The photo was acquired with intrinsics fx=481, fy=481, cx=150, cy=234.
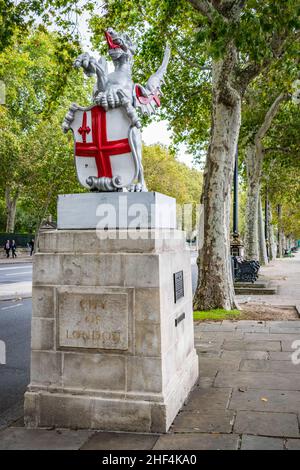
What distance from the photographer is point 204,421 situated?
4.42 m

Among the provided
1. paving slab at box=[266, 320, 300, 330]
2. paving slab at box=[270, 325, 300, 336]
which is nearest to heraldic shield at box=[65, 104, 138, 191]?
paving slab at box=[270, 325, 300, 336]

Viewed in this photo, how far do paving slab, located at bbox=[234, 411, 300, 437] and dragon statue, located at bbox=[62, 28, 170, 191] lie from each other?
7.95ft

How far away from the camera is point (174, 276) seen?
4.90 meters

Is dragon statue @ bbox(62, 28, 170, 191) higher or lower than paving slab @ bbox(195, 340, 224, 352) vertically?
higher

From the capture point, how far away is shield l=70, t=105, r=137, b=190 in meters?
4.75

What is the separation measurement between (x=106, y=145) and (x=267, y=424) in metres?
3.00

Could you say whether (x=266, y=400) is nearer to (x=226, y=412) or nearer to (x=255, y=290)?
(x=226, y=412)

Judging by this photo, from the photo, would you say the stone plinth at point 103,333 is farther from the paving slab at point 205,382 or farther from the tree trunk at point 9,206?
the tree trunk at point 9,206

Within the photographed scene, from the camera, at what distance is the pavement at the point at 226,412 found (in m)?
3.97

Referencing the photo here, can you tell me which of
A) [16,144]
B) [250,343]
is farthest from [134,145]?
[16,144]

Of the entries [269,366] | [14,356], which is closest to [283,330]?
[269,366]

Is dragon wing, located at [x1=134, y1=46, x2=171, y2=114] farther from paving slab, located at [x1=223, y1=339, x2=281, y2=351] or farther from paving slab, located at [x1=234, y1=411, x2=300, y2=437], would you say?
paving slab, located at [x1=223, y1=339, x2=281, y2=351]

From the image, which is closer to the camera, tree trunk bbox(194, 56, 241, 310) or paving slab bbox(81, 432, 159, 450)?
paving slab bbox(81, 432, 159, 450)

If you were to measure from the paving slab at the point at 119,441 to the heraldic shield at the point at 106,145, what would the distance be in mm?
2280
